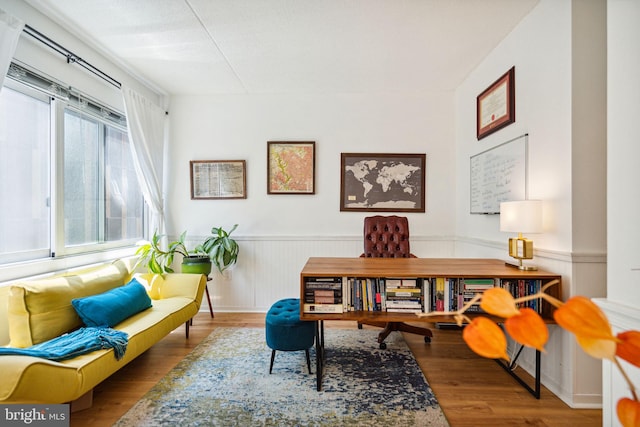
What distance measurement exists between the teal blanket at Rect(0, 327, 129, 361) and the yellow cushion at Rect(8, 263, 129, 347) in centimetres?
8

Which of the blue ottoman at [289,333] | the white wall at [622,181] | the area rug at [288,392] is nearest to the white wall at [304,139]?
A: the area rug at [288,392]

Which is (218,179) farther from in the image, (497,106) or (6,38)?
(497,106)

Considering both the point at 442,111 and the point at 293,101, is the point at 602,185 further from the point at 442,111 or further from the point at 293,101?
the point at 293,101

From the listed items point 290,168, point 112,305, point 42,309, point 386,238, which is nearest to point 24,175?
point 42,309

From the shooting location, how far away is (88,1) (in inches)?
87.7

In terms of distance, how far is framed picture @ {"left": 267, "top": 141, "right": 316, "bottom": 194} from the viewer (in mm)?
3842

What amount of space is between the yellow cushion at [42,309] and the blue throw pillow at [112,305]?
0.21 feet

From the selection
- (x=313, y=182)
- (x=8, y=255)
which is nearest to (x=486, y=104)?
(x=313, y=182)

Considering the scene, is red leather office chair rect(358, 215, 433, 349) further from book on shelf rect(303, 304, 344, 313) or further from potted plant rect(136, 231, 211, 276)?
potted plant rect(136, 231, 211, 276)

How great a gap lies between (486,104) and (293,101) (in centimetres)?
214

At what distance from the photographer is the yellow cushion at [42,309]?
1893 mm

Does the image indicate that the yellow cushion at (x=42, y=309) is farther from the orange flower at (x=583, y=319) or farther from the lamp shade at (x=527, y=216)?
the lamp shade at (x=527, y=216)

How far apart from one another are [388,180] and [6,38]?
341 centimetres

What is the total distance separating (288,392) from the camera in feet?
6.91
